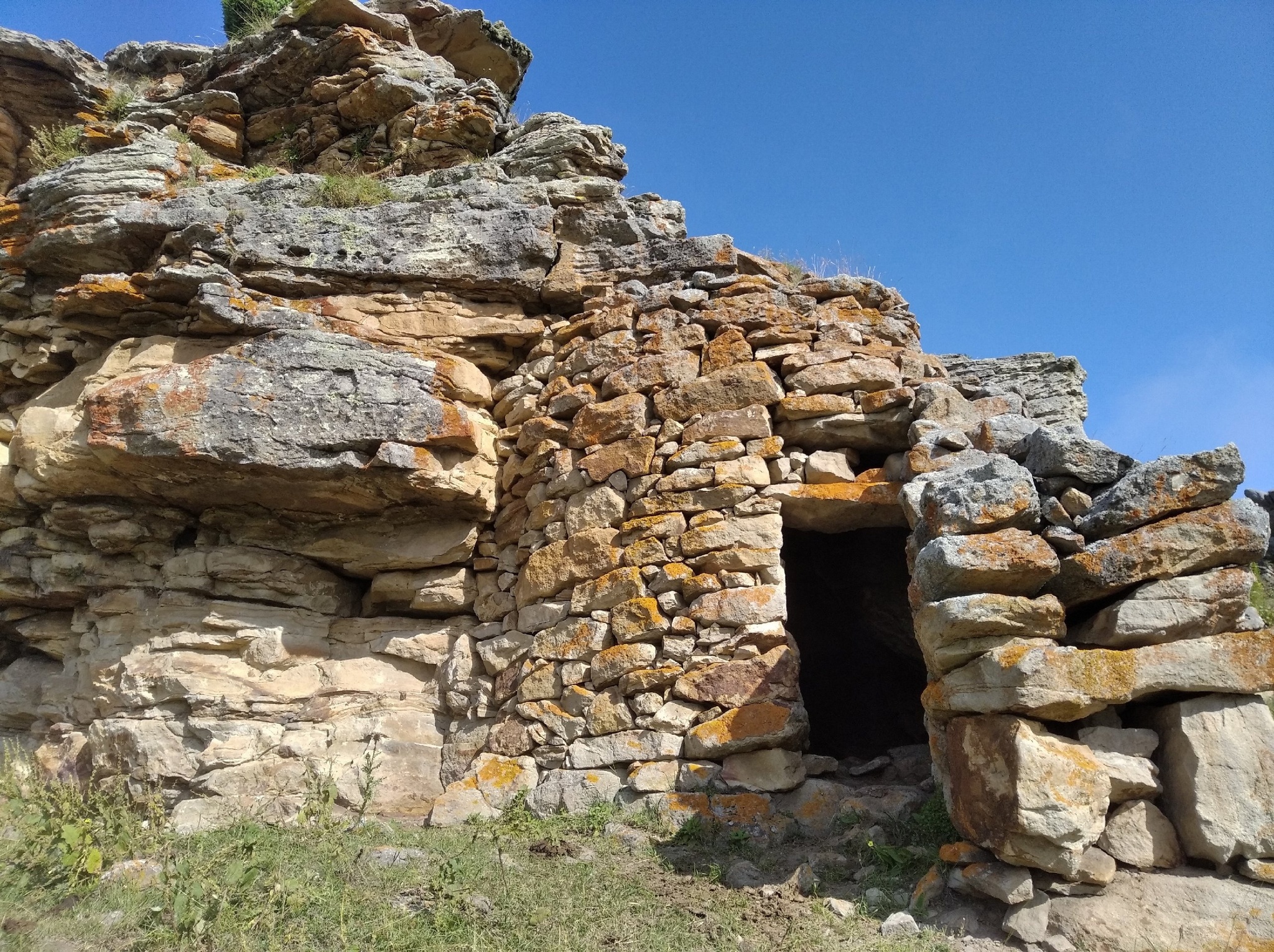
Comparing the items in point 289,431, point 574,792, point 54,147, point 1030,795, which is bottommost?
point 574,792

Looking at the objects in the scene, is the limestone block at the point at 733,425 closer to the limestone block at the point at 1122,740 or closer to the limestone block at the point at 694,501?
the limestone block at the point at 694,501

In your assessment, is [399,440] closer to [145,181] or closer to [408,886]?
[408,886]

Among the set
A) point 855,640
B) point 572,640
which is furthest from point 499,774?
point 855,640

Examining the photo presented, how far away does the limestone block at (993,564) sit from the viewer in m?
3.61

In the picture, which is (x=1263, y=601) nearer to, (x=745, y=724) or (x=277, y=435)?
(x=745, y=724)

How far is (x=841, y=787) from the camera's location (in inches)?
178

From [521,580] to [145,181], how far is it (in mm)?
4693

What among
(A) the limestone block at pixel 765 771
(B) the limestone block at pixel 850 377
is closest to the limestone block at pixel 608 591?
(A) the limestone block at pixel 765 771

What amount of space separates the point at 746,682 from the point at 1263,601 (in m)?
4.21

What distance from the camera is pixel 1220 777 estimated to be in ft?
10.9

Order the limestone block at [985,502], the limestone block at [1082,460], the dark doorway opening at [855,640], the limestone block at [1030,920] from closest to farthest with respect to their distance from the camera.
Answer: the limestone block at [1030,920], the limestone block at [985,502], the limestone block at [1082,460], the dark doorway opening at [855,640]

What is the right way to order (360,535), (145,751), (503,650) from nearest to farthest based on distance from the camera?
(145,751), (503,650), (360,535)

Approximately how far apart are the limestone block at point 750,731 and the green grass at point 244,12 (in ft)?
31.3

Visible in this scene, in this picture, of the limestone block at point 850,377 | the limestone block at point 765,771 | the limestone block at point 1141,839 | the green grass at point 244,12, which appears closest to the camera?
the limestone block at point 1141,839
